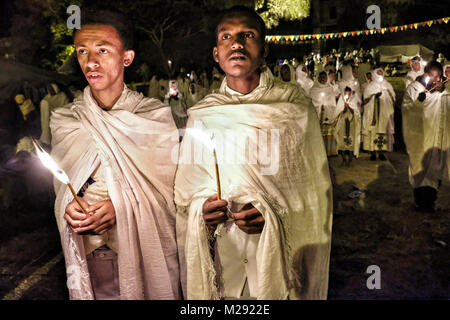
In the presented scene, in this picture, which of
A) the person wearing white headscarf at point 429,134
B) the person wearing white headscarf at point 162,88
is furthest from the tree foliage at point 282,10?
the person wearing white headscarf at point 162,88

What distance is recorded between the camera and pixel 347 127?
Answer: 9.74 m

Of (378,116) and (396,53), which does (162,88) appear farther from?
(396,53)

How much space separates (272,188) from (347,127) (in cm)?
790

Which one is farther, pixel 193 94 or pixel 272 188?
pixel 193 94

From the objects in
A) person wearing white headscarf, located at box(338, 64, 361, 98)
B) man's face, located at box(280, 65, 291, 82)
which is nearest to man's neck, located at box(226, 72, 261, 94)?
man's face, located at box(280, 65, 291, 82)

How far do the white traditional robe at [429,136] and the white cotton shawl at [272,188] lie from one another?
467 cm

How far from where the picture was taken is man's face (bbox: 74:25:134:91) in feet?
8.00

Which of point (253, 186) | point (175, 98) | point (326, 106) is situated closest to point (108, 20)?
point (253, 186)

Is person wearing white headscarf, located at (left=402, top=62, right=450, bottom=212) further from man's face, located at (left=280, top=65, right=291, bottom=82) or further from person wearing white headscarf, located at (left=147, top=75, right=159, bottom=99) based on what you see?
person wearing white headscarf, located at (left=147, top=75, right=159, bottom=99)

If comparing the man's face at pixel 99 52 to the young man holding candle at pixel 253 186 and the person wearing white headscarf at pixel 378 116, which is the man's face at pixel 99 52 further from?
the person wearing white headscarf at pixel 378 116

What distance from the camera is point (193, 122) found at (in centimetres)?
246

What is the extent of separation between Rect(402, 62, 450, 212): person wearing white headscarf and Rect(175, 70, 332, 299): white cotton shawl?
464 centimetres
